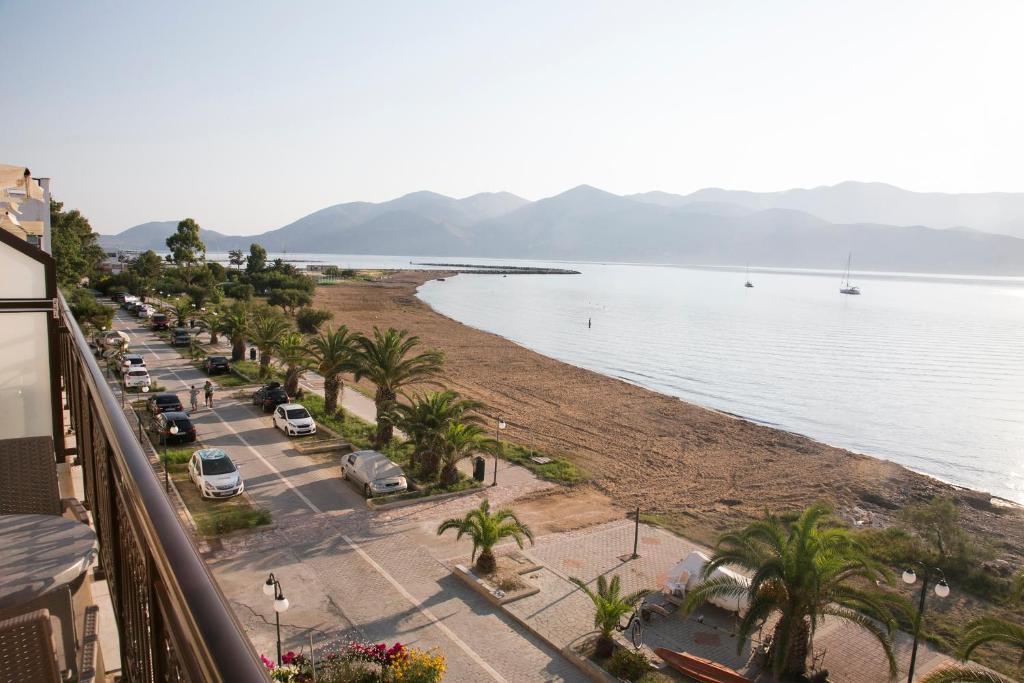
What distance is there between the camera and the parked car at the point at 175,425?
73.5ft

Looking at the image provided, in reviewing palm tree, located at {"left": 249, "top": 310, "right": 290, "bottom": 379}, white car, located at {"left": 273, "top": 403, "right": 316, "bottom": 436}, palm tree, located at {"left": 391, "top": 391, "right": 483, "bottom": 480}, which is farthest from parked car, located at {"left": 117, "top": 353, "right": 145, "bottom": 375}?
palm tree, located at {"left": 391, "top": 391, "right": 483, "bottom": 480}

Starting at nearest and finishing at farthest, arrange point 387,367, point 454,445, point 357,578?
1. point 357,578
2. point 454,445
3. point 387,367

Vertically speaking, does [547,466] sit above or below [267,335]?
below

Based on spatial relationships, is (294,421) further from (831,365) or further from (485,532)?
(831,365)

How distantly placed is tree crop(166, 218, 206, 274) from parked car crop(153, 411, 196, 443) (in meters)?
54.5

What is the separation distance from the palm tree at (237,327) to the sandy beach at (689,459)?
12.0 meters

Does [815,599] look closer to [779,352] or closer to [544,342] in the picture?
[544,342]

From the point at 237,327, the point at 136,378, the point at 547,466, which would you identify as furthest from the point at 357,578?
the point at 237,327

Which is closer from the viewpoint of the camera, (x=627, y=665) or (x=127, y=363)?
(x=627, y=665)

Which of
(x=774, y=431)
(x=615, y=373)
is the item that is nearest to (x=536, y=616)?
(x=774, y=431)

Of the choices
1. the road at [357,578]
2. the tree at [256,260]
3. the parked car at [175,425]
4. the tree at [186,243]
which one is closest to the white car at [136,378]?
the parked car at [175,425]

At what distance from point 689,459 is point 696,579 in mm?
14207

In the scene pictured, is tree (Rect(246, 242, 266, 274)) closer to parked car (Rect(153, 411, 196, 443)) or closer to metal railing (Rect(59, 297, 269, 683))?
parked car (Rect(153, 411, 196, 443))

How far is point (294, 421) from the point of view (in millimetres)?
24531
